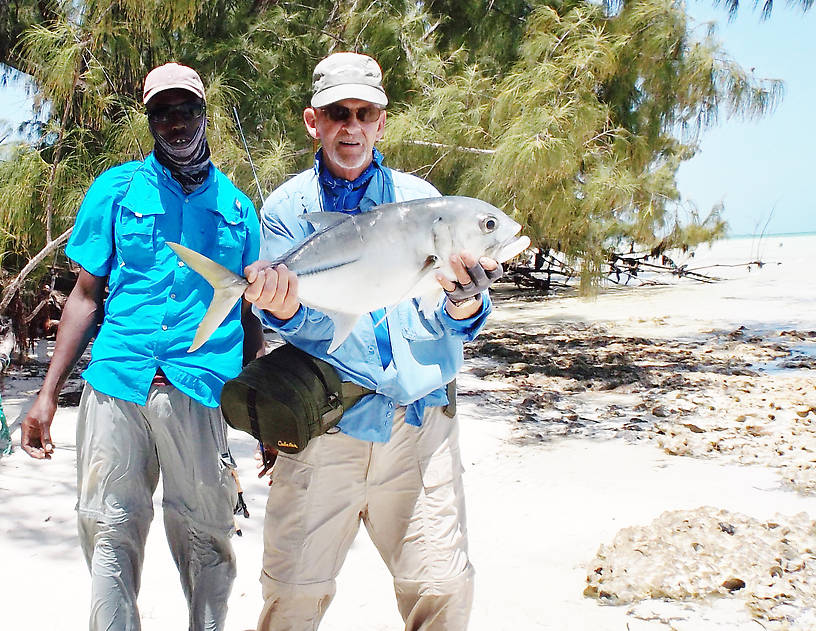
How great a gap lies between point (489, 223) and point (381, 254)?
0.23m

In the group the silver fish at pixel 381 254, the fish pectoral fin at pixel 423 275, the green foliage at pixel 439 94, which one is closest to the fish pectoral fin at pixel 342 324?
the silver fish at pixel 381 254

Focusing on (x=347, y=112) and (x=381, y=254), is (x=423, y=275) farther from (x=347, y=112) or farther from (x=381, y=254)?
(x=347, y=112)

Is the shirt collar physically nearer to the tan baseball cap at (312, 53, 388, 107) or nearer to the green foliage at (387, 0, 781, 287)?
the tan baseball cap at (312, 53, 388, 107)

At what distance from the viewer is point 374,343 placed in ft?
6.27

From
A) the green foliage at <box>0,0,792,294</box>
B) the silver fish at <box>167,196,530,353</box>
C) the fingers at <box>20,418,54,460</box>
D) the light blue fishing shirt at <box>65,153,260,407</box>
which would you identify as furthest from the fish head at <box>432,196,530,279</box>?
the green foliage at <box>0,0,792,294</box>

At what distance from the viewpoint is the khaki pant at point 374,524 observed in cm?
186

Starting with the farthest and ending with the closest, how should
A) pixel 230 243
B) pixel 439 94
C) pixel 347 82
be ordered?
pixel 439 94
pixel 230 243
pixel 347 82

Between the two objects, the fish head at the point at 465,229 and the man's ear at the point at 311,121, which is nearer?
the fish head at the point at 465,229

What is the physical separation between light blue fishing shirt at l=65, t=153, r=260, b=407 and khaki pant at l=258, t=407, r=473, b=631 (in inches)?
15.1

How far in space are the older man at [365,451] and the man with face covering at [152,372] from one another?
0.29m

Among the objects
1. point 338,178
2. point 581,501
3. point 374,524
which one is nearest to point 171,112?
point 338,178

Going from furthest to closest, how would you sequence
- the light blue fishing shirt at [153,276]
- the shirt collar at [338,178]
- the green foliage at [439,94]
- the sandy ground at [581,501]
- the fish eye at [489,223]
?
the green foliage at [439,94] → the sandy ground at [581,501] → the light blue fishing shirt at [153,276] → the shirt collar at [338,178] → the fish eye at [489,223]

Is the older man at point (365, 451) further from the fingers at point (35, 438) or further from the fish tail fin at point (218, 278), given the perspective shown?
the fingers at point (35, 438)

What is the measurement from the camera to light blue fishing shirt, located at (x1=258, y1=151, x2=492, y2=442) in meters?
1.88
